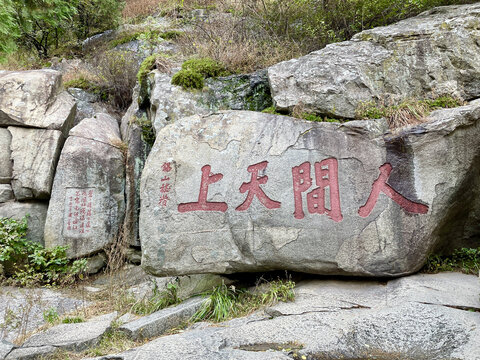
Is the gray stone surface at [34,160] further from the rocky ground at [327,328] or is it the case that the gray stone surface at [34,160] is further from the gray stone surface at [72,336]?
the gray stone surface at [72,336]

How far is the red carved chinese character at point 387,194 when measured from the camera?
14.3 ft

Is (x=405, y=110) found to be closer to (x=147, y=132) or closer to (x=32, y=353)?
(x=147, y=132)

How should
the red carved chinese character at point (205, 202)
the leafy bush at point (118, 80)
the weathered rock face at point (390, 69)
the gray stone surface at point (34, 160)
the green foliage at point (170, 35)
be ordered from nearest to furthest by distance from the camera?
the red carved chinese character at point (205, 202) → the weathered rock face at point (390, 69) → the gray stone surface at point (34, 160) → the leafy bush at point (118, 80) → the green foliage at point (170, 35)

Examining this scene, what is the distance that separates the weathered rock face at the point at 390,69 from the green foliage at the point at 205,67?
3.69ft

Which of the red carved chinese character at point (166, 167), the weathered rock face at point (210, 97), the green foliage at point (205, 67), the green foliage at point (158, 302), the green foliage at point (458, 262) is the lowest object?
the green foliage at point (158, 302)

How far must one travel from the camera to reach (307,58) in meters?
5.98

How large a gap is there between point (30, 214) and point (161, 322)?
408cm

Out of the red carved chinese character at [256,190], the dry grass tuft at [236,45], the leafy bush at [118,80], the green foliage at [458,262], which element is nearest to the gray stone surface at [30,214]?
the leafy bush at [118,80]

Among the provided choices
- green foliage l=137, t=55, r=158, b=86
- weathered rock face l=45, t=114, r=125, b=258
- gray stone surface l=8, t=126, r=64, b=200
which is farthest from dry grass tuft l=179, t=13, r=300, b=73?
gray stone surface l=8, t=126, r=64, b=200

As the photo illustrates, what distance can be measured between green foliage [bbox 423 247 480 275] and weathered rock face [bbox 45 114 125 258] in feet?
16.3

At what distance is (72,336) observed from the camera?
4.05 m

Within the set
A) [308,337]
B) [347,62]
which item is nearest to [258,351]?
[308,337]

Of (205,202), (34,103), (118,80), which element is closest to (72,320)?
(205,202)

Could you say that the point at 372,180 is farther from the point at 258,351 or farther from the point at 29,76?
the point at 29,76
